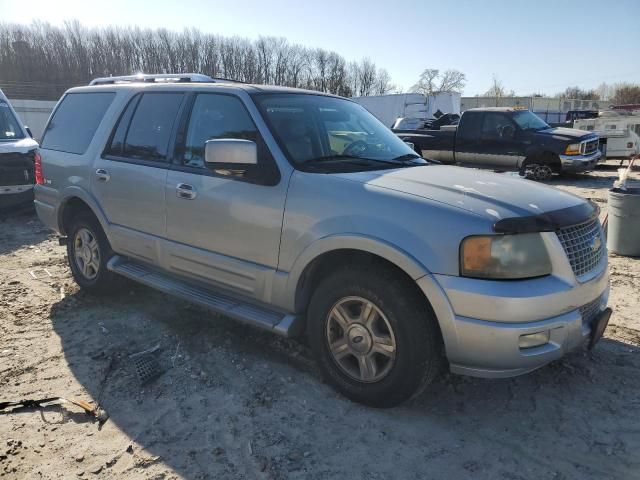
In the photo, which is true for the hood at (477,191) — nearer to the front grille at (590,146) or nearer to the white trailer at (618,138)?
the front grille at (590,146)

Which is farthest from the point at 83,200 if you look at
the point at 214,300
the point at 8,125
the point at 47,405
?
the point at 8,125

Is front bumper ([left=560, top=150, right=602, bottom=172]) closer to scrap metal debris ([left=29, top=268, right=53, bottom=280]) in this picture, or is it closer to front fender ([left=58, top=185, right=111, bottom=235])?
front fender ([left=58, top=185, right=111, bottom=235])

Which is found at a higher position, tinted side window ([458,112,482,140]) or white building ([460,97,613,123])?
white building ([460,97,613,123])

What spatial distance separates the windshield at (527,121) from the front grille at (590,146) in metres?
1.12

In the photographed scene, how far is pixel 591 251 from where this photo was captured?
115 inches

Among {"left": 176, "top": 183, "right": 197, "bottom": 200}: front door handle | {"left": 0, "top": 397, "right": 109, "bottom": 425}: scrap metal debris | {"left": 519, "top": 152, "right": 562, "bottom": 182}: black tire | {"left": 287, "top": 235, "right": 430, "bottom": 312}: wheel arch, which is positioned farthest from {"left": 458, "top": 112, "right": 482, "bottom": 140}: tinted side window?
{"left": 0, "top": 397, "right": 109, "bottom": 425}: scrap metal debris

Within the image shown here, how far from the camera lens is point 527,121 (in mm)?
12547

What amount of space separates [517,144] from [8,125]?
11.5m

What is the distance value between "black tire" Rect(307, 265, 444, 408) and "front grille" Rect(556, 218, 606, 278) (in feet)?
2.78

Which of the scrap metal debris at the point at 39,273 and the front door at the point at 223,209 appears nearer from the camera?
the front door at the point at 223,209

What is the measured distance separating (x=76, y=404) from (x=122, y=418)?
0.37 metres

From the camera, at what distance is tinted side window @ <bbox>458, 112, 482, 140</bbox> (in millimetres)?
12898

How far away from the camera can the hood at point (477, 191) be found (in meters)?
2.65

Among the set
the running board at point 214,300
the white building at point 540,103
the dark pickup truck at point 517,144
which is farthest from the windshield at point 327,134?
the white building at point 540,103
